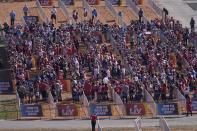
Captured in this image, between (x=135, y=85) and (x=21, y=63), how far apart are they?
27.6 ft

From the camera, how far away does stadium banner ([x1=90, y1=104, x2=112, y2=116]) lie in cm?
5069

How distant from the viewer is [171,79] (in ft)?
180

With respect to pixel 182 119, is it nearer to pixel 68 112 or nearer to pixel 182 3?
pixel 68 112

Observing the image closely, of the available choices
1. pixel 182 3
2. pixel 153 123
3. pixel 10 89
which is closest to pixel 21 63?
pixel 10 89

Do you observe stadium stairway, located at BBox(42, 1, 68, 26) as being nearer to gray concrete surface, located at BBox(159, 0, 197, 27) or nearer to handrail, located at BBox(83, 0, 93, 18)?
handrail, located at BBox(83, 0, 93, 18)

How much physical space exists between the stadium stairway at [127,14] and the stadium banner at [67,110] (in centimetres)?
2094

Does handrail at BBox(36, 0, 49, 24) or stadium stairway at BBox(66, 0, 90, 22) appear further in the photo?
stadium stairway at BBox(66, 0, 90, 22)

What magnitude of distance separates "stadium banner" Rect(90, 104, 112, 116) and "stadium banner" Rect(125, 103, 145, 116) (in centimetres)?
114

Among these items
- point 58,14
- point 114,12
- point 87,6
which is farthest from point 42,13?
point 114,12

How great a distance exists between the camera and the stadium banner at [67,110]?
50.7 m

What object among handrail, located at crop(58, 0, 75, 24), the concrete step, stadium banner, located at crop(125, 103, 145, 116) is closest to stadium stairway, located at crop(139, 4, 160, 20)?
the concrete step

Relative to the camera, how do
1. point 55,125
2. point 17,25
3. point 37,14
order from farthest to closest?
point 37,14 < point 17,25 < point 55,125

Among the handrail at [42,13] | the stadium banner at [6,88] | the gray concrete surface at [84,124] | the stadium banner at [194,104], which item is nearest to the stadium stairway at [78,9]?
the handrail at [42,13]

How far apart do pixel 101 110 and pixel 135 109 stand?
2.06 m
